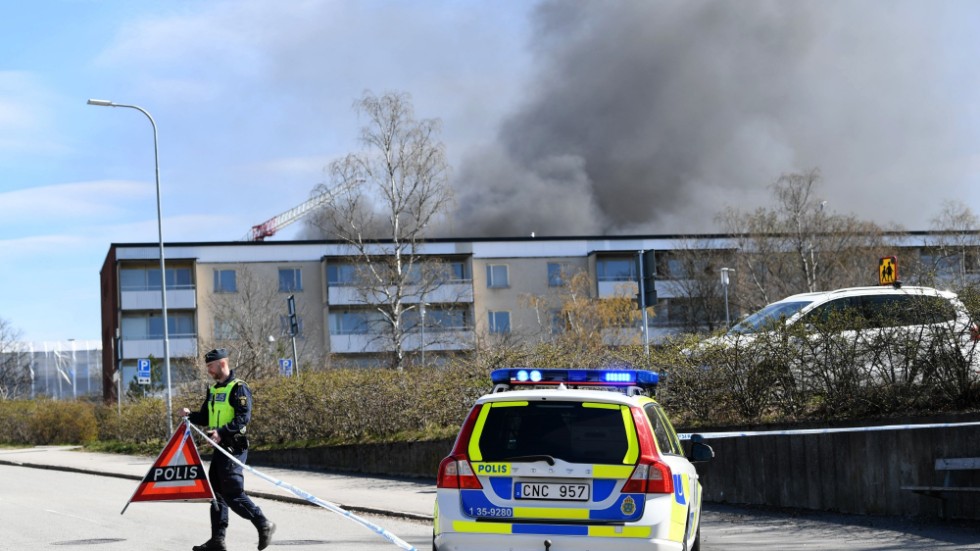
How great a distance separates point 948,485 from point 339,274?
56.2 m

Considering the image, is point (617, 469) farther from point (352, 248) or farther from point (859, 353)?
point (352, 248)

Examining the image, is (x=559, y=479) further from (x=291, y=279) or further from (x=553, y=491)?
(x=291, y=279)

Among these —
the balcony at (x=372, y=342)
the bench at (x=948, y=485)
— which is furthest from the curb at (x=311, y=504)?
the balcony at (x=372, y=342)

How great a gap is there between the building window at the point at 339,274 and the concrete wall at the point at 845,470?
52.1m

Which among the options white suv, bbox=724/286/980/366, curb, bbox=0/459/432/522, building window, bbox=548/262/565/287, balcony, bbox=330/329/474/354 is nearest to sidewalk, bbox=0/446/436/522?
curb, bbox=0/459/432/522

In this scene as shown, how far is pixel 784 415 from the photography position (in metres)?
14.6

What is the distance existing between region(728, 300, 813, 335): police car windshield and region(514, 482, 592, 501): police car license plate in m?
7.87

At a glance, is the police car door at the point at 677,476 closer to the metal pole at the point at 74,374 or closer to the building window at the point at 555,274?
the building window at the point at 555,274

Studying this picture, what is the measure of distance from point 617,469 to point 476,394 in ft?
38.6

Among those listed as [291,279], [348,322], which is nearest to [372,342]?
[348,322]

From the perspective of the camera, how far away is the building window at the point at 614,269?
6656cm

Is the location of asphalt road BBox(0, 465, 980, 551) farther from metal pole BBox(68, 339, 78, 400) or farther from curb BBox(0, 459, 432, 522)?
metal pole BBox(68, 339, 78, 400)

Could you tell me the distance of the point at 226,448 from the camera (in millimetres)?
10281

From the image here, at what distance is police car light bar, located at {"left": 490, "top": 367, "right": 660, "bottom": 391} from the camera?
8.24 meters
